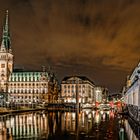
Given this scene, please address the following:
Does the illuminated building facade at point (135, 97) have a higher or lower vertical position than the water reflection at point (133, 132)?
higher

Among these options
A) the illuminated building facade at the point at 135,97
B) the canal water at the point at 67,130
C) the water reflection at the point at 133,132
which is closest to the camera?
the water reflection at the point at 133,132

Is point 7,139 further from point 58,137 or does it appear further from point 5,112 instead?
point 5,112

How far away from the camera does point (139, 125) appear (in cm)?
5981

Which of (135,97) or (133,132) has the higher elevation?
(135,97)

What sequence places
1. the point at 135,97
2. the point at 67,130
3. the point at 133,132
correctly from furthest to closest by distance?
the point at 135,97, the point at 67,130, the point at 133,132

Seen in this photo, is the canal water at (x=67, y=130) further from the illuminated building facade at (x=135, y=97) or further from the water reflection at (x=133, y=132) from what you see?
the illuminated building facade at (x=135, y=97)

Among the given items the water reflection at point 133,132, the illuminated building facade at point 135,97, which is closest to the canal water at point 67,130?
the water reflection at point 133,132

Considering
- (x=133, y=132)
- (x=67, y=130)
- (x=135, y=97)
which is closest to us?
(x=133, y=132)

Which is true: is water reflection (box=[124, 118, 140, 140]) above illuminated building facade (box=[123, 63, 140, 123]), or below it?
below

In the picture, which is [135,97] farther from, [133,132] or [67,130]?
[133,132]

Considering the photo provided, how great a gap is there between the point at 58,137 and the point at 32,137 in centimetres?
394

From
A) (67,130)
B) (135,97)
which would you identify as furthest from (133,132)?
(135,97)

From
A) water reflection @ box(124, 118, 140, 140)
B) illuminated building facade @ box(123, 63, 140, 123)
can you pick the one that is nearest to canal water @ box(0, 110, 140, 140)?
water reflection @ box(124, 118, 140, 140)

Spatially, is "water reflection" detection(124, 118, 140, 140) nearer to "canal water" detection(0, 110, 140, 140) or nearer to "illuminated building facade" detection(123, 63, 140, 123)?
"canal water" detection(0, 110, 140, 140)
